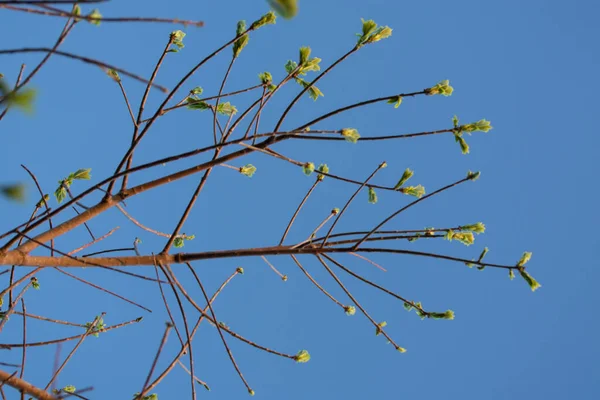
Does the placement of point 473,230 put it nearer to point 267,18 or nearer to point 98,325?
point 267,18

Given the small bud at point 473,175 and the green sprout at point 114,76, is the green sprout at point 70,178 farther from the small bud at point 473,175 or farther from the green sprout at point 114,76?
the small bud at point 473,175

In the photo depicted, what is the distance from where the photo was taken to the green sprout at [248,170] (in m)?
4.34

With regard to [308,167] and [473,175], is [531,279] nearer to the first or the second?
[473,175]

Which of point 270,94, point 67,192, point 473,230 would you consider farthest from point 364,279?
point 67,192

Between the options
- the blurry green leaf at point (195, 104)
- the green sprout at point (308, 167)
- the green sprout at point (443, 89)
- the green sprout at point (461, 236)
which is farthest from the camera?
the blurry green leaf at point (195, 104)

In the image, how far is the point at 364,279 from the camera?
3.93m

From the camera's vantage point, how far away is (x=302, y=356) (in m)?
4.34

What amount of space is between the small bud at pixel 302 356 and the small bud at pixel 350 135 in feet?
5.86

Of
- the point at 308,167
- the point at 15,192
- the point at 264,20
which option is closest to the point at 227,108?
the point at 264,20

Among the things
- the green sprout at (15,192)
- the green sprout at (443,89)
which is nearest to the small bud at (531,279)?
the green sprout at (443,89)

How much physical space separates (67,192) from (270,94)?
1.72 meters

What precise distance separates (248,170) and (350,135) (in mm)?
1097

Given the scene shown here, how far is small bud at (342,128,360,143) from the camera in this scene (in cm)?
355

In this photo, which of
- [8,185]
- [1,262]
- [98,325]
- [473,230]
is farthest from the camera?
[98,325]
